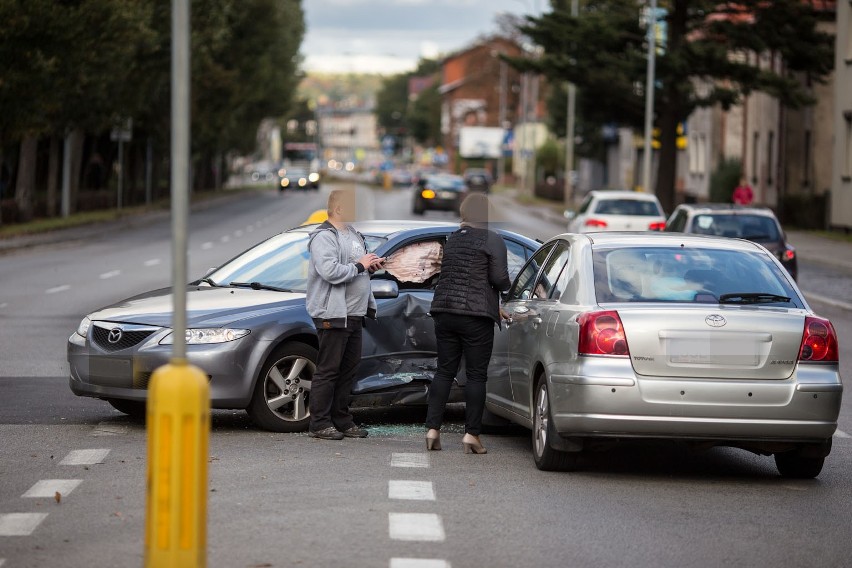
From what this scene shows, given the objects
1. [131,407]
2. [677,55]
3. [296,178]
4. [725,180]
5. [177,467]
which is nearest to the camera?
[177,467]

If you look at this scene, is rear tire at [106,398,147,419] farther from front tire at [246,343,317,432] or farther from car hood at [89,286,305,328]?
front tire at [246,343,317,432]

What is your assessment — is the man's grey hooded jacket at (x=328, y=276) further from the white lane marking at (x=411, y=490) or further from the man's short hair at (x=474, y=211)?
the white lane marking at (x=411, y=490)

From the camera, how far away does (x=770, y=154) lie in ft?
184

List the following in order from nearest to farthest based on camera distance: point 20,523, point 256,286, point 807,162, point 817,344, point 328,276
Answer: point 20,523 < point 817,344 < point 328,276 < point 256,286 < point 807,162

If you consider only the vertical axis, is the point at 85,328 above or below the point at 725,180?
below

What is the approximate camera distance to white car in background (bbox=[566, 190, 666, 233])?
31.7 m

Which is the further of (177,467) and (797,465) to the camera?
(797,465)

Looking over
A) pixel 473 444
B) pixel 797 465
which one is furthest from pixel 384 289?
pixel 797 465

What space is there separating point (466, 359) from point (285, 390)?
140 cm

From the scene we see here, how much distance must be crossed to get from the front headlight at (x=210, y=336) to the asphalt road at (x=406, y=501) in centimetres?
65

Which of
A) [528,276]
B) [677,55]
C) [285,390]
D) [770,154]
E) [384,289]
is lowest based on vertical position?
[285,390]

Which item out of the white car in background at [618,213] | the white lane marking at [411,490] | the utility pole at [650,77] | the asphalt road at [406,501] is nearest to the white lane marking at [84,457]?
the asphalt road at [406,501]

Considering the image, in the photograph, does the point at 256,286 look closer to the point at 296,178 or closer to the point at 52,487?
the point at 52,487

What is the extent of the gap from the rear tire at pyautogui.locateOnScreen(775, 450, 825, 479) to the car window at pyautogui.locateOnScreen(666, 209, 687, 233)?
49.5 ft
